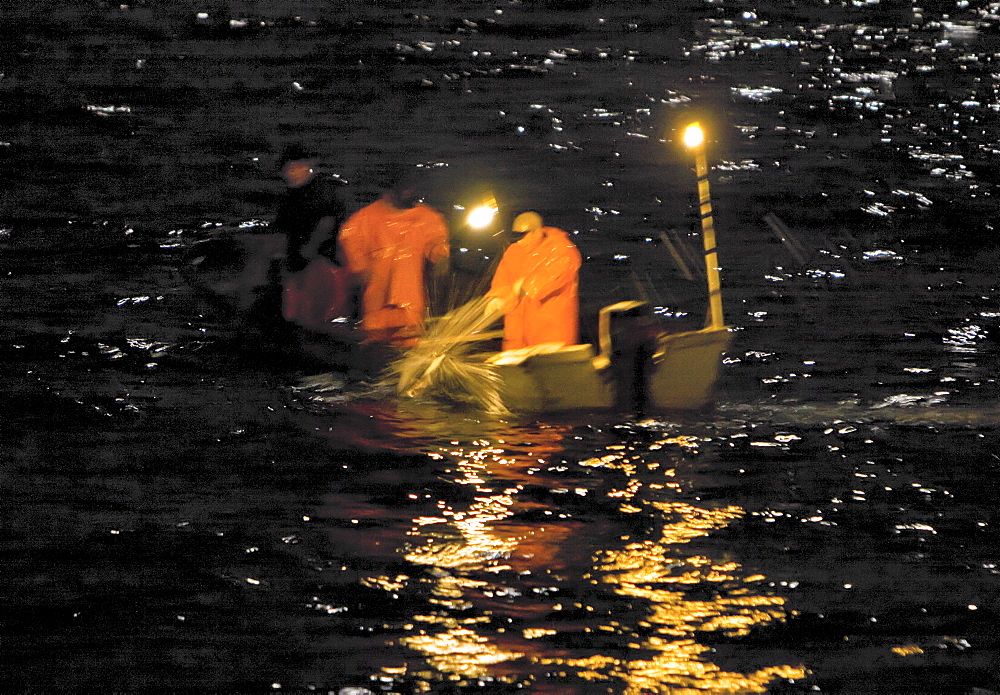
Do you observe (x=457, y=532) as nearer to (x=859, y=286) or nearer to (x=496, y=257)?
(x=496, y=257)

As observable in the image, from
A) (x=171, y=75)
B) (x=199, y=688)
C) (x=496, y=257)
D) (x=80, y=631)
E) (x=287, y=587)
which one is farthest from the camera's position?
(x=171, y=75)

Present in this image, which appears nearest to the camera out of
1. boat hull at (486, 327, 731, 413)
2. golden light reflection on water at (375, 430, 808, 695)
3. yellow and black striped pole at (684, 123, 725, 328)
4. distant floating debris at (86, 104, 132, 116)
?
golden light reflection on water at (375, 430, 808, 695)

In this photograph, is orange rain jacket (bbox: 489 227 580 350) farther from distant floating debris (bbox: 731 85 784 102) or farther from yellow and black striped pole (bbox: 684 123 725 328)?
distant floating debris (bbox: 731 85 784 102)

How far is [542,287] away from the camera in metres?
3.27

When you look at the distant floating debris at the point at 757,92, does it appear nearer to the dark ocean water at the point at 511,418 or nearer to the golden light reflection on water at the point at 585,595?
the dark ocean water at the point at 511,418

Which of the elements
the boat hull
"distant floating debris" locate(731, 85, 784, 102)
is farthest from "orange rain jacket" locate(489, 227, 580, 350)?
"distant floating debris" locate(731, 85, 784, 102)

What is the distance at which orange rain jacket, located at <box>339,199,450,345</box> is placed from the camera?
3547 mm

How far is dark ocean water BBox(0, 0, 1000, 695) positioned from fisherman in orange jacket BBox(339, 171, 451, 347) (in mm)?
327

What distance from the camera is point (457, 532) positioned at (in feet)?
8.16

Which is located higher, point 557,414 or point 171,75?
point 171,75

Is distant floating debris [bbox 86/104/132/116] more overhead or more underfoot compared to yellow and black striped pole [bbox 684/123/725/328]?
more overhead

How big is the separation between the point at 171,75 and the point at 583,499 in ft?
25.8

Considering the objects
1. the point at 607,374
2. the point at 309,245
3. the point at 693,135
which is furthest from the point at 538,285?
the point at 309,245

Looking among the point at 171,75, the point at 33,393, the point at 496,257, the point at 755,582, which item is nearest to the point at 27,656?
the point at 755,582
